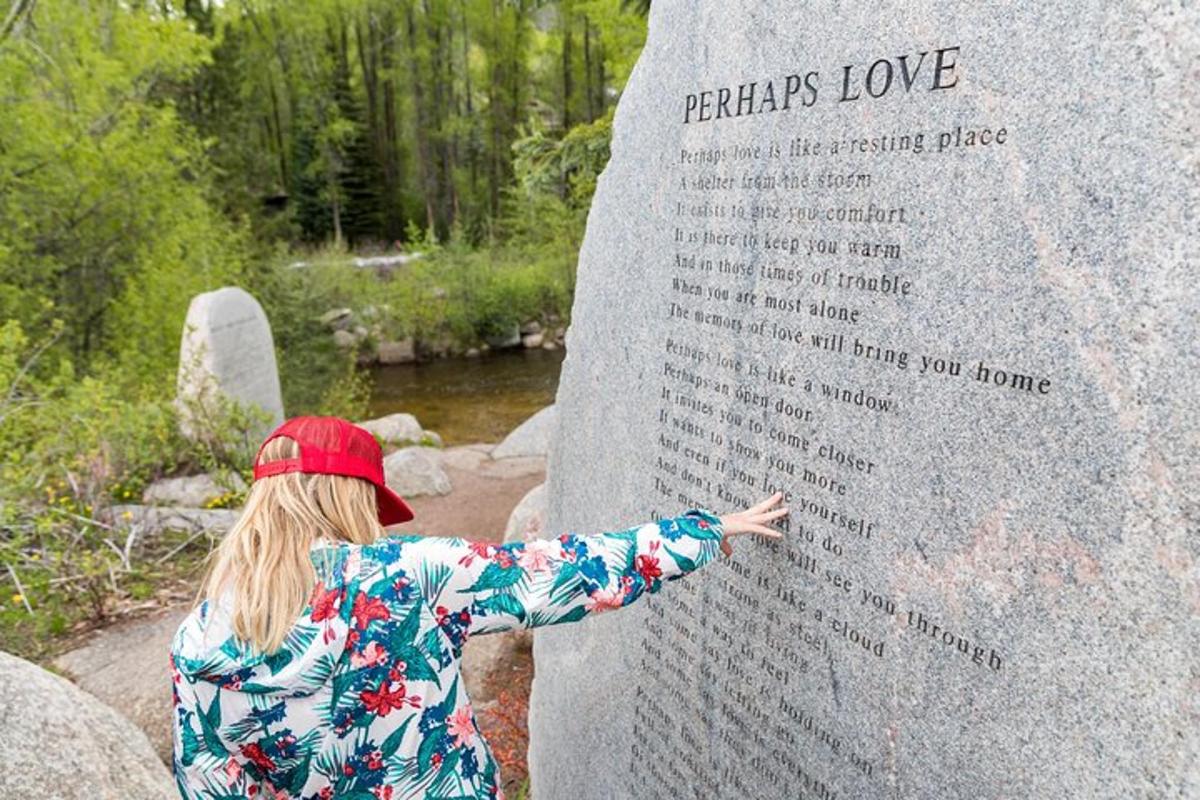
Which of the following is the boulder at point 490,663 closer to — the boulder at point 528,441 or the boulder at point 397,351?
the boulder at point 528,441

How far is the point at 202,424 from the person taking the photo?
764cm

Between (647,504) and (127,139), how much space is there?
Answer: 1164 centimetres

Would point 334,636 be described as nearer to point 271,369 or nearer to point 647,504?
point 647,504

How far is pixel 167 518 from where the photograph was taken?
240 inches

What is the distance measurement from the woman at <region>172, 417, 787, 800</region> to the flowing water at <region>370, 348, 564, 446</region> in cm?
1066

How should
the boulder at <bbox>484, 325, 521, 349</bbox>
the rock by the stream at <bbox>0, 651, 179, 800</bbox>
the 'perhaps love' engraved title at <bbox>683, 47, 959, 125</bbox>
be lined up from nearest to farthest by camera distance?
1. the 'perhaps love' engraved title at <bbox>683, 47, 959, 125</bbox>
2. the rock by the stream at <bbox>0, 651, 179, 800</bbox>
3. the boulder at <bbox>484, 325, 521, 349</bbox>

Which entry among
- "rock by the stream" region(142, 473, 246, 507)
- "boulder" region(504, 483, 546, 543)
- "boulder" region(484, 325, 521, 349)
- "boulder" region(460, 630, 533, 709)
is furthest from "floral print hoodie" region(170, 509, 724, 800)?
"boulder" region(484, 325, 521, 349)

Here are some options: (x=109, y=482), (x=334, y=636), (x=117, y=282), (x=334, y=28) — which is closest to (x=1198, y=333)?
(x=334, y=636)

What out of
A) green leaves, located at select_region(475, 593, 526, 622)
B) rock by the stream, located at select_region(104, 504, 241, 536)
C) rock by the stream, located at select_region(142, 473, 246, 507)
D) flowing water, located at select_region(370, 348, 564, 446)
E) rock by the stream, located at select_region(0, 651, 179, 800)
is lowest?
flowing water, located at select_region(370, 348, 564, 446)

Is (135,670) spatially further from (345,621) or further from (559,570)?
(559,570)

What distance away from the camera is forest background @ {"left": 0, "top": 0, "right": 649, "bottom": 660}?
6.10 metres

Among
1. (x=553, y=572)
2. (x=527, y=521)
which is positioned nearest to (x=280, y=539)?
(x=553, y=572)

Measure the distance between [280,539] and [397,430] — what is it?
9.53 metres

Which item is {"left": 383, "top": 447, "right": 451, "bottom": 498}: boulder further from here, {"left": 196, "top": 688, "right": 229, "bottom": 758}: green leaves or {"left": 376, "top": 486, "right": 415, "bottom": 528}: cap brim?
{"left": 196, "top": 688, "right": 229, "bottom": 758}: green leaves
